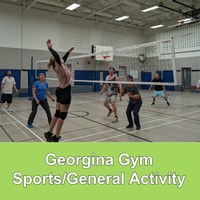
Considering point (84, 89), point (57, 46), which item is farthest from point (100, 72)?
point (57, 46)

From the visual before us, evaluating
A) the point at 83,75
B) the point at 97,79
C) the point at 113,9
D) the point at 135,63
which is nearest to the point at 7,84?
the point at 83,75

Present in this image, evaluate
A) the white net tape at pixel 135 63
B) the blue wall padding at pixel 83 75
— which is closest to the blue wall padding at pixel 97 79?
the white net tape at pixel 135 63

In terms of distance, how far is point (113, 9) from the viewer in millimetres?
17016

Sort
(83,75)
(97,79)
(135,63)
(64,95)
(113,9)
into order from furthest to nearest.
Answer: (135,63)
(97,79)
(83,75)
(113,9)
(64,95)

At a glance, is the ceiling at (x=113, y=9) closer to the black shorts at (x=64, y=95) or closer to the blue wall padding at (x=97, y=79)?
the blue wall padding at (x=97, y=79)

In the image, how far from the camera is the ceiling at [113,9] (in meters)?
14.6

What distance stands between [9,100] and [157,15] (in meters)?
15.6

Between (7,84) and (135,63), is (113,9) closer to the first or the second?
(135,63)

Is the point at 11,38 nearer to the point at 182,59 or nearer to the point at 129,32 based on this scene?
→ the point at 129,32

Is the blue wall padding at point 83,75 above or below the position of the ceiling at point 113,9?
below

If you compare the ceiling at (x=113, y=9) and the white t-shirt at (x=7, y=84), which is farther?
the ceiling at (x=113, y=9)

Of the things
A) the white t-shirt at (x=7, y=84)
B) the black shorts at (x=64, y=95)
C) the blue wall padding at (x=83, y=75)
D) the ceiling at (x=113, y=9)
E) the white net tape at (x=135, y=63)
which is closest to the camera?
the black shorts at (x=64, y=95)

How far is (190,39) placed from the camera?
59.7 feet

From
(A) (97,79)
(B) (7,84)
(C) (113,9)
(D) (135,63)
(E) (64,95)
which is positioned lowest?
(E) (64,95)
